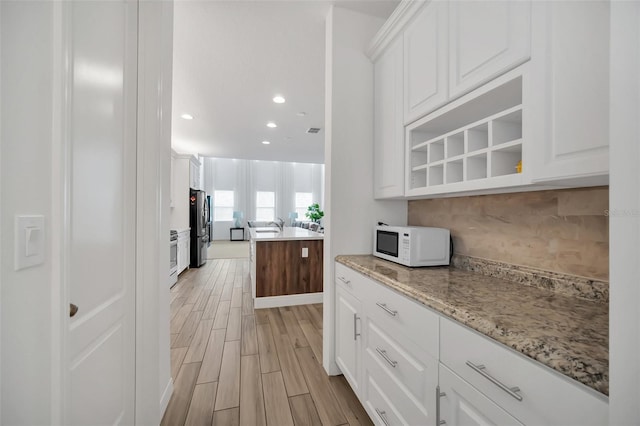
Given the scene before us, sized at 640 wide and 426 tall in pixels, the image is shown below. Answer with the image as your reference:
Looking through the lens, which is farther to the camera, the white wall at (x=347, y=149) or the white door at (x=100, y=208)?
the white wall at (x=347, y=149)

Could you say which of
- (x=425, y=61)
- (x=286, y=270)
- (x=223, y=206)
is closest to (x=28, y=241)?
(x=425, y=61)

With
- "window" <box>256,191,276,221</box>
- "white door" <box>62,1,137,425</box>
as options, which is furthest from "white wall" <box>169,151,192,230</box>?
"window" <box>256,191,276,221</box>

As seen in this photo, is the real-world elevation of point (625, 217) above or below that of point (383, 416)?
above

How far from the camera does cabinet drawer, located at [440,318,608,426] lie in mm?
578

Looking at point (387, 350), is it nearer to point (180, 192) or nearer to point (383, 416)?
point (383, 416)

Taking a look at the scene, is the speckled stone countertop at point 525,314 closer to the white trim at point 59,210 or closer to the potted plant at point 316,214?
the white trim at point 59,210

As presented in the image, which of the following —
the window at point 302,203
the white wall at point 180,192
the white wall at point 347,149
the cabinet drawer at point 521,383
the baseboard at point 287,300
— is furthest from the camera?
the window at point 302,203

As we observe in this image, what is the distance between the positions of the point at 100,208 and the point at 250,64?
2.44 meters

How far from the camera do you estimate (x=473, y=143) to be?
1.31 m

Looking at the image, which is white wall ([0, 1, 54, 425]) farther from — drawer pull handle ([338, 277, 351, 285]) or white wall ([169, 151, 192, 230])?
white wall ([169, 151, 192, 230])

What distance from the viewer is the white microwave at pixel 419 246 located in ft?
5.05

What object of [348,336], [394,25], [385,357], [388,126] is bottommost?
[348,336]

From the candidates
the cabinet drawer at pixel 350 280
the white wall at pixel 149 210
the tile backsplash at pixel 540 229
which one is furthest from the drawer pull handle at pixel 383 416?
the white wall at pixel 149 210

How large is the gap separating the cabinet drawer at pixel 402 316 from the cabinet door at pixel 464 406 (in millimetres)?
96
